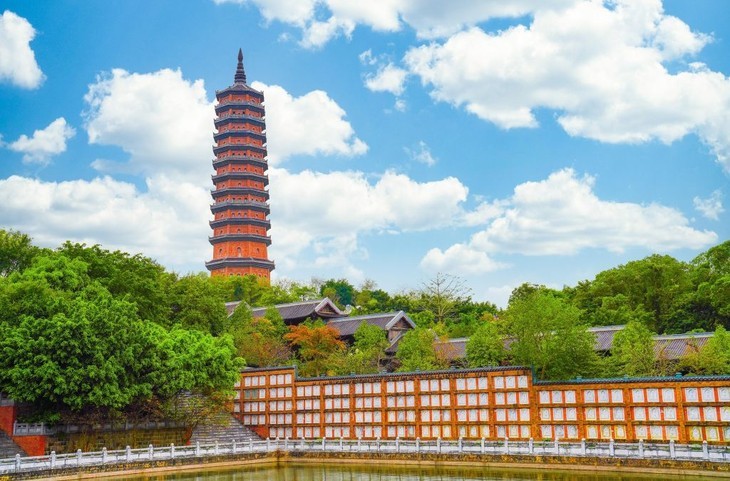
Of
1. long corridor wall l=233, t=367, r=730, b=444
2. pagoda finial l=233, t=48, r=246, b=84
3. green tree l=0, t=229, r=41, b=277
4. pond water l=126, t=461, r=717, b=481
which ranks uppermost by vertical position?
pagoda finial l=233, t=48, r=246, b=84

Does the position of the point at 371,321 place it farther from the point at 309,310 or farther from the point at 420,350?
the point at 420,350

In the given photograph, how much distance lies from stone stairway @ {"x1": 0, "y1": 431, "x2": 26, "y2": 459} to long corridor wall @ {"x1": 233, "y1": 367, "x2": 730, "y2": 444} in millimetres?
12215

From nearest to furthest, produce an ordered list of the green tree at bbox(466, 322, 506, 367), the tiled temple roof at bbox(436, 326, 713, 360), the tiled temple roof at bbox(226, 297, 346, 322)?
the tiled temple roof at bbox(436, 326, 713, 360)
the green tree at bbox(466, 322, 506, 367)
the tiled temple roof at bbox(226, 297, 346, 322)

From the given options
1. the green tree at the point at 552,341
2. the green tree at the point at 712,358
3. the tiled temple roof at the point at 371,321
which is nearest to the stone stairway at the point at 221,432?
the green tree at the point at 552,341

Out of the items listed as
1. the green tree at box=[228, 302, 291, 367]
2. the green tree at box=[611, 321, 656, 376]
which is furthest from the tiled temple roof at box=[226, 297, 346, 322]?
the green tree at box=[611, 321, 656, 376]

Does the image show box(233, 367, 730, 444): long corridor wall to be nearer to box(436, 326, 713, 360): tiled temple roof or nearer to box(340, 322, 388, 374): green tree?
box(340, 322, 388, 374): green tree

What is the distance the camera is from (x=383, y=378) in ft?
118

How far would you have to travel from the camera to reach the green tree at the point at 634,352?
116ft

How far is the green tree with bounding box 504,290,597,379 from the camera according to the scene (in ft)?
116

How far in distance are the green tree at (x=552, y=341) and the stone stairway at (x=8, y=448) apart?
883 inches

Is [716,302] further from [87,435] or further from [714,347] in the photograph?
[87,435]

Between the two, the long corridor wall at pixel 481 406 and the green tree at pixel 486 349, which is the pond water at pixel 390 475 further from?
the green tree at pixel 486 349

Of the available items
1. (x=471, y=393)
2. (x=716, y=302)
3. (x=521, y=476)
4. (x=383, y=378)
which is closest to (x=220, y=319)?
(x=383, y=378)

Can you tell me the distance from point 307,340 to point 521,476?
77.1 ft
